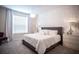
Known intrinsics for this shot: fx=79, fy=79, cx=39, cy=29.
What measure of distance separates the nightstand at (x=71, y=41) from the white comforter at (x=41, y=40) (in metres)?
0.18

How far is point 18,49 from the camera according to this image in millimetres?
1685

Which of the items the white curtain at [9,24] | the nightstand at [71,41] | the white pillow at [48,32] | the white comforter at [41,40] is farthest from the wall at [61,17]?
the white curtain at [9,24]

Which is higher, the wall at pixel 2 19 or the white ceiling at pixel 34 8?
the white ceiling at pixel 34 8

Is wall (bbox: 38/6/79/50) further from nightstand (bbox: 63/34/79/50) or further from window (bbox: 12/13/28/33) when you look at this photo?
window (bbox: 12/13/28/33)

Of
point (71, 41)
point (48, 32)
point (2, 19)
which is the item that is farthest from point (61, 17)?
point (2, 19)

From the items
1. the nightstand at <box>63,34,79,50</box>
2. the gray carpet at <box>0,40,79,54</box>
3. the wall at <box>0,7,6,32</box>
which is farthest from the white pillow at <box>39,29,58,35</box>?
the wall at <box>0,7,6,32</box>

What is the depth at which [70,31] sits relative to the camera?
1.79 meters

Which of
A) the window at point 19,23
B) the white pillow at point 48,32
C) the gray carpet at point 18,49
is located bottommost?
the gray carpet at point 18,49

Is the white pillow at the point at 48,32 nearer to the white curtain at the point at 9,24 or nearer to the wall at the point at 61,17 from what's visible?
the wall at the point at 61,17

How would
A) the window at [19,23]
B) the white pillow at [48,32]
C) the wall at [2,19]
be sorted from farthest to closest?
the white pillow at [48,32], the window at [19,23], the wall at [2,19]

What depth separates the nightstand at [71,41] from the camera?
175 centimetres

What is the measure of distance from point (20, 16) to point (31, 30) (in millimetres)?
408
